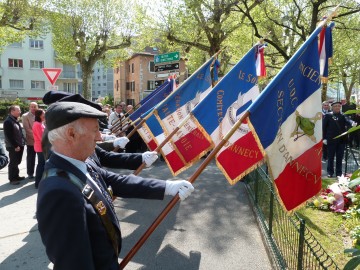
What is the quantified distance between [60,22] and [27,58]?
2290 centimetres

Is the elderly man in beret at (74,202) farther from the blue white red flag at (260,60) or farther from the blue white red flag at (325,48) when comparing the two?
the blue white red flag at (260,60)

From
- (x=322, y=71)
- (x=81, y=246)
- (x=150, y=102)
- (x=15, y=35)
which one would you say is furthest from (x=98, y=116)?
(x=15, y=35)

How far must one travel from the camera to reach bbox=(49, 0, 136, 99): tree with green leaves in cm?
2494

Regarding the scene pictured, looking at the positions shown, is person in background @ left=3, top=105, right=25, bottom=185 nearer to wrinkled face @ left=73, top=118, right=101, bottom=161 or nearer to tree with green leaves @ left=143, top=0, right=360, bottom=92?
wrinkled face @ left=73, top=118, right=101, bottom=161

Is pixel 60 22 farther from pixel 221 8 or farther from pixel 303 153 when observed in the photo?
pixel 303 153

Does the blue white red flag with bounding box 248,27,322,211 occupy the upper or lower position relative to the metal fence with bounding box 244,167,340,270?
upper

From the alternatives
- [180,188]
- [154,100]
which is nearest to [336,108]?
[154,100]

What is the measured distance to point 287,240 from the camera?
154 inches

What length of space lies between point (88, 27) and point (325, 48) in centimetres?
2531

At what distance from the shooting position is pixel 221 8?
14359 millimetres

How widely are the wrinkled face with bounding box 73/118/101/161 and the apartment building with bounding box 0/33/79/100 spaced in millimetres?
45603

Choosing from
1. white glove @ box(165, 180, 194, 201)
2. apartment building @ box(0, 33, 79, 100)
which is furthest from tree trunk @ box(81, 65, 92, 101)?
white glove @ box(165, 180, 194, 201)

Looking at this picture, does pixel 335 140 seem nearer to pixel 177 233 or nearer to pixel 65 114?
pixel 177 233

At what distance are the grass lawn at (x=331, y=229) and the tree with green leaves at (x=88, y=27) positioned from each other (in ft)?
77.4
